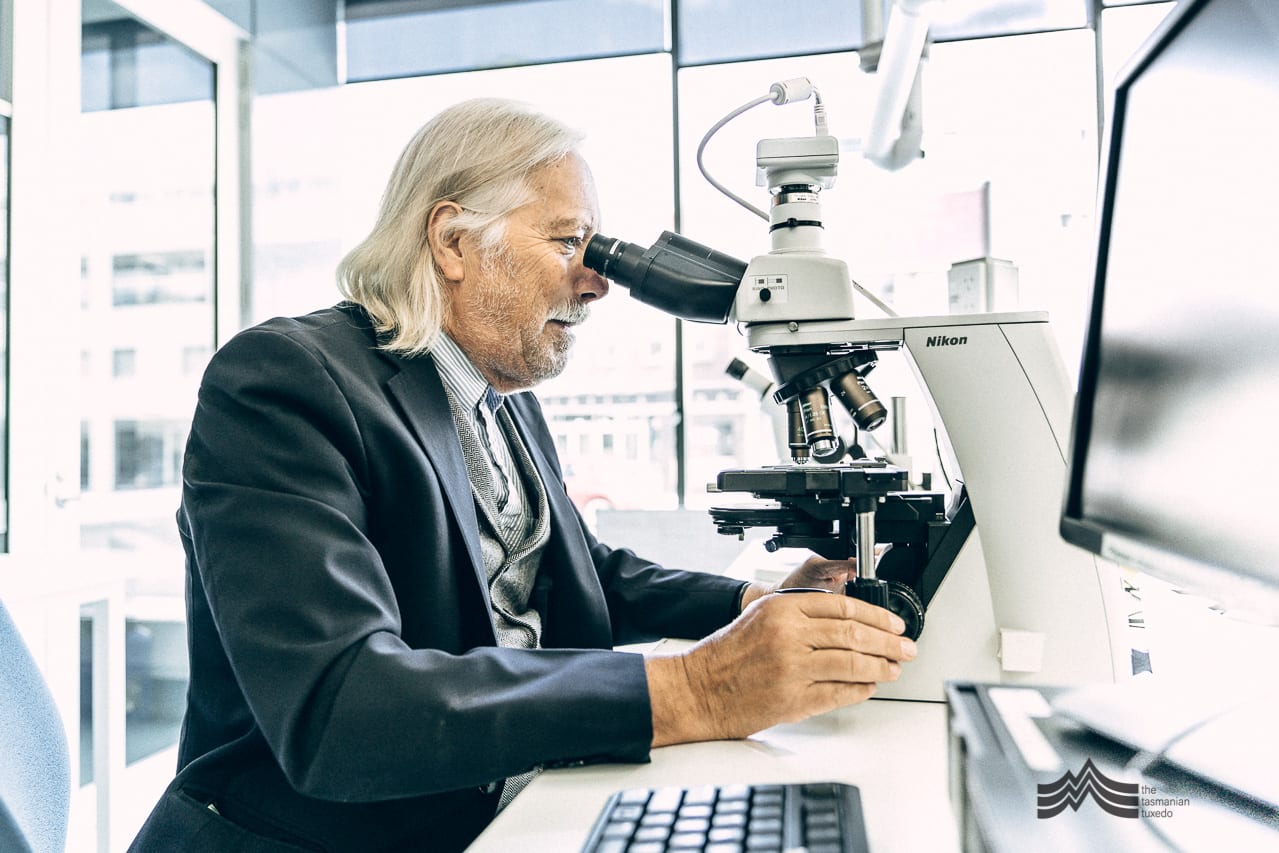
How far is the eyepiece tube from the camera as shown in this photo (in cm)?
101

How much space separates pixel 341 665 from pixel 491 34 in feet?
11.4

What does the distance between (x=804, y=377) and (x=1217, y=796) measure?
1.85 feet

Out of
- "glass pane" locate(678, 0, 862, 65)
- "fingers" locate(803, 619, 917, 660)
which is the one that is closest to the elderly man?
"fingers" locate(803, 619, 917, 660)

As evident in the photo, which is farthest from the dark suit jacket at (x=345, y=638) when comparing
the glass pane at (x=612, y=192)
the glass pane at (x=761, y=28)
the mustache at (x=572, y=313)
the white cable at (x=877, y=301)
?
the glass pane at (x=761, y=28)

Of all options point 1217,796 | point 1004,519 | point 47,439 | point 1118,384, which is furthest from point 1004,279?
point 47,439

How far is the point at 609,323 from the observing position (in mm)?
3398

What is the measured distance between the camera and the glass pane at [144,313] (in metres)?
2.66

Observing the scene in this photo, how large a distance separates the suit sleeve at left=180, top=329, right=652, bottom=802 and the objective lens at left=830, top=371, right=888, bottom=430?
0.36 m

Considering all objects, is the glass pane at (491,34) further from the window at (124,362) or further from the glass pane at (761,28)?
the window at (124,362)

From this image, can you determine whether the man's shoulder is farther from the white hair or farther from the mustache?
the mustache

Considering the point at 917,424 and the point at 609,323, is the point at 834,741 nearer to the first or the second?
the point at 917,424

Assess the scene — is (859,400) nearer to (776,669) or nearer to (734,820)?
(776,669)

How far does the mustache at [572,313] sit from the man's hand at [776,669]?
1.91ft

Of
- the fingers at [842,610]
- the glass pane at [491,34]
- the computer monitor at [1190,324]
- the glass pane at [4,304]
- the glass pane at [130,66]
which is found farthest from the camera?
the glass pane at [491,34]
